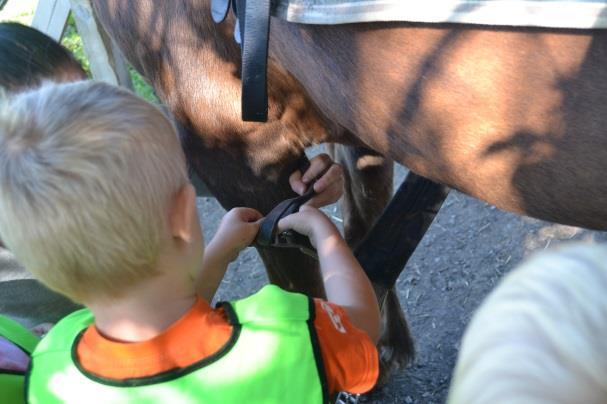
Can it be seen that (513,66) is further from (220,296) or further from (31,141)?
(220,296)

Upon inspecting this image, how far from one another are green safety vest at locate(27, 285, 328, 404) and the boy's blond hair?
10cm

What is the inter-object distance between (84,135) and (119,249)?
11 centimetres

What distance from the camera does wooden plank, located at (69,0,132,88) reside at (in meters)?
2.42

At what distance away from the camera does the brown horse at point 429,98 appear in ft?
2.85

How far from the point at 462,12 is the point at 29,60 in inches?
35.9

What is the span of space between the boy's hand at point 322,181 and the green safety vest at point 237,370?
20.1 inches

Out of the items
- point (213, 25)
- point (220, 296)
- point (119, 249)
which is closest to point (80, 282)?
point (119, 249)

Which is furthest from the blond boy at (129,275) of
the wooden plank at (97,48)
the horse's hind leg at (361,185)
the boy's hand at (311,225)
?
the wooden plank at (97,48)

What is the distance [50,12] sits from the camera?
2.46 metres

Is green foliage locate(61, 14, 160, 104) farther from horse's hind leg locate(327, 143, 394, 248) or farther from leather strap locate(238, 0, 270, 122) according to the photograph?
leather strap locate(238, 0, 270, 122)

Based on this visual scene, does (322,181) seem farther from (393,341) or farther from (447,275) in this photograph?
(447,275)

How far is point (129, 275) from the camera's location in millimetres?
738

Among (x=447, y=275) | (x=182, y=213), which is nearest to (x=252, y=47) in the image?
(x=182, y=213)

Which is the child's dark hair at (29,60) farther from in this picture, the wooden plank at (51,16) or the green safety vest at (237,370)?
the wooden plank at (51,16)
